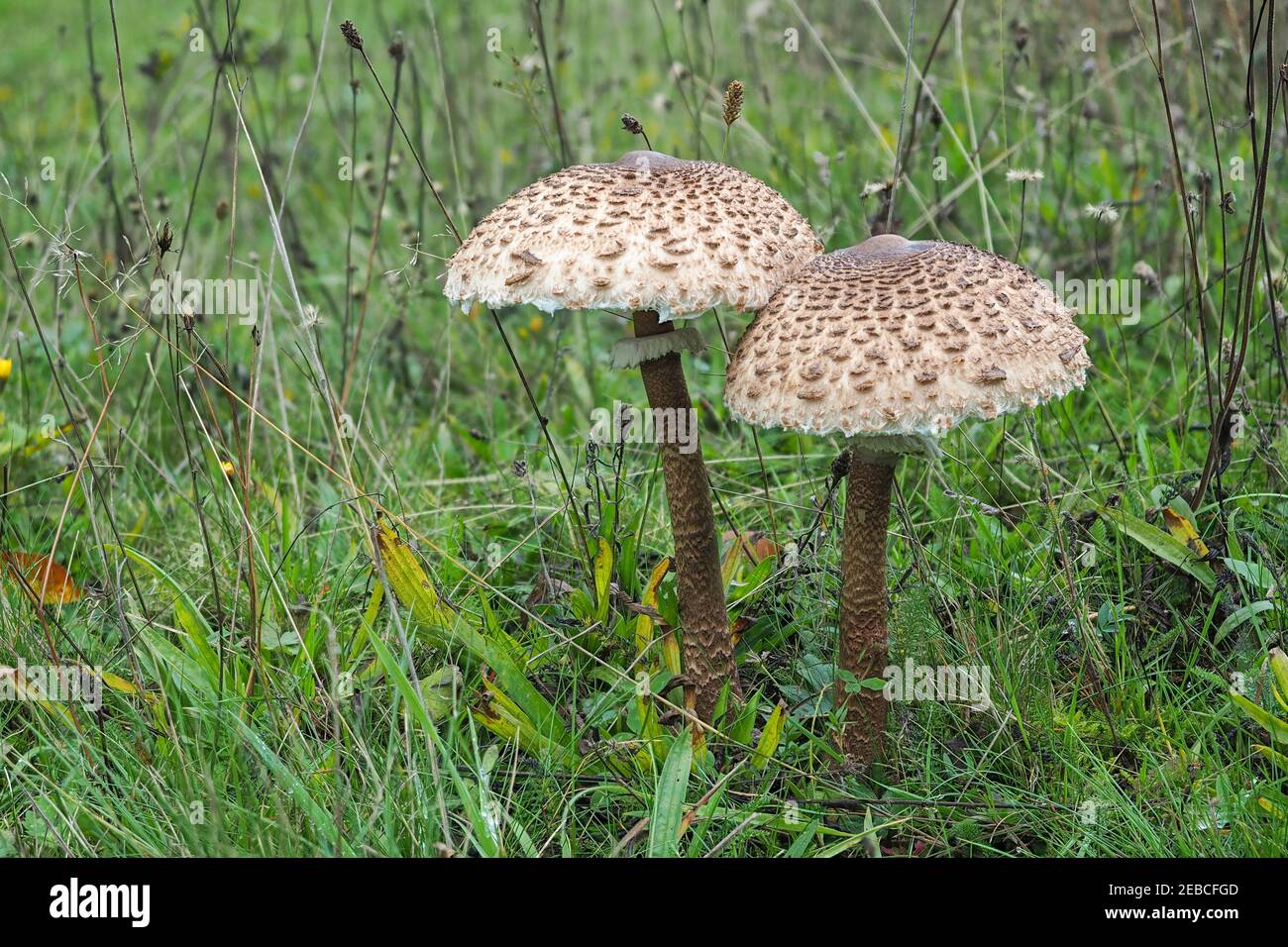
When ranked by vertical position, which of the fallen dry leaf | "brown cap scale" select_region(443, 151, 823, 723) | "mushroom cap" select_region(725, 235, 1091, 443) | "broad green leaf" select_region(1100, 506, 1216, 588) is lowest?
the fallen dry leaf

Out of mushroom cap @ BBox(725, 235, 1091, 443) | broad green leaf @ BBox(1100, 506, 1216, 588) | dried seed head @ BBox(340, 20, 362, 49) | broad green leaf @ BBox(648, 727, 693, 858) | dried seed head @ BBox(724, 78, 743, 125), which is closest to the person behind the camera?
mushroom cap @ BBox(725, 235, 1091, 443)

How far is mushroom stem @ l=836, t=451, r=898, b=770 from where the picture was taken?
9.72ft

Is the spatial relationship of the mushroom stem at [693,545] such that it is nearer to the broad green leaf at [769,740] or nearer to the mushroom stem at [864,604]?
the broad green leaf at [769,740]

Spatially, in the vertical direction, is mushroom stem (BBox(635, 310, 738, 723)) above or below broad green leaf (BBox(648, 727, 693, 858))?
above

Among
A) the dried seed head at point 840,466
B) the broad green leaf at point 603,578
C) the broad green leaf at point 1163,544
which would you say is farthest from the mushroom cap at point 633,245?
the broad green leaf at point 1163,544

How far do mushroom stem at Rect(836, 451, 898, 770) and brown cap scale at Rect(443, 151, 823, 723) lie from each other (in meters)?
0.38

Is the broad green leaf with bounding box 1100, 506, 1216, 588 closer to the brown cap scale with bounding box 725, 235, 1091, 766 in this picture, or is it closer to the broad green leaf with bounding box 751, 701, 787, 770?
the brown cap scale with bounding box 725, 235, 1091, 766

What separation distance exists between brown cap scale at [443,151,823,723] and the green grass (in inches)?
19.1

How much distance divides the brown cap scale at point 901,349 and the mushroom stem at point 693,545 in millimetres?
254

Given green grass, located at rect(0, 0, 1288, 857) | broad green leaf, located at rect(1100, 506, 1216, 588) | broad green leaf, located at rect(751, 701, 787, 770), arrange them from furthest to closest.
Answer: broad green leaf, located at rect(1100, 506, 1216, 588) < broad green leaf, located at rect(751, 701, 787, 770) < green grass, located at rect(0, 0, 1288, 857)

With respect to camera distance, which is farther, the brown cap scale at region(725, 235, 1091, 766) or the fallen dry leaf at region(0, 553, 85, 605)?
the fallen dry leaf at region(0, 553, 85, 605)

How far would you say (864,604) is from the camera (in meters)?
3.05

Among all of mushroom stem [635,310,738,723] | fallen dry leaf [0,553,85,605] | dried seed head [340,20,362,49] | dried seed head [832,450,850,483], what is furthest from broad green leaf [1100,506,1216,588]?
fallen dry leaf [0,553,85,605]
